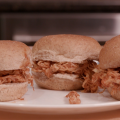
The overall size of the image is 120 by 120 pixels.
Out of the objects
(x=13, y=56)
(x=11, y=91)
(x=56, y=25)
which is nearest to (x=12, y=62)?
(x=13, y=56)

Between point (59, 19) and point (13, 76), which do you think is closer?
point (13, 76)

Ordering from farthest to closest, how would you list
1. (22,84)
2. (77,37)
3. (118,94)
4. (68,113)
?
(77,37) → (22,84) → (118,94) → (68,113)

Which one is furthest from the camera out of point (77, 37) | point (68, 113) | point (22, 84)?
point (77, 37)

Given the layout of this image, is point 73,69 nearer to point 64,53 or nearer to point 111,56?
point 64,53

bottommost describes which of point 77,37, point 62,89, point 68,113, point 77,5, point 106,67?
point 62,89

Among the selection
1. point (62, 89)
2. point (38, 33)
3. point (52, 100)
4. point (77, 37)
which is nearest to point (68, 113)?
point (52, 100)

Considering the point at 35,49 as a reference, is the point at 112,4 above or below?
above

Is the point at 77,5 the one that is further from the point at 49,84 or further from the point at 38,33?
the point at 49,84
